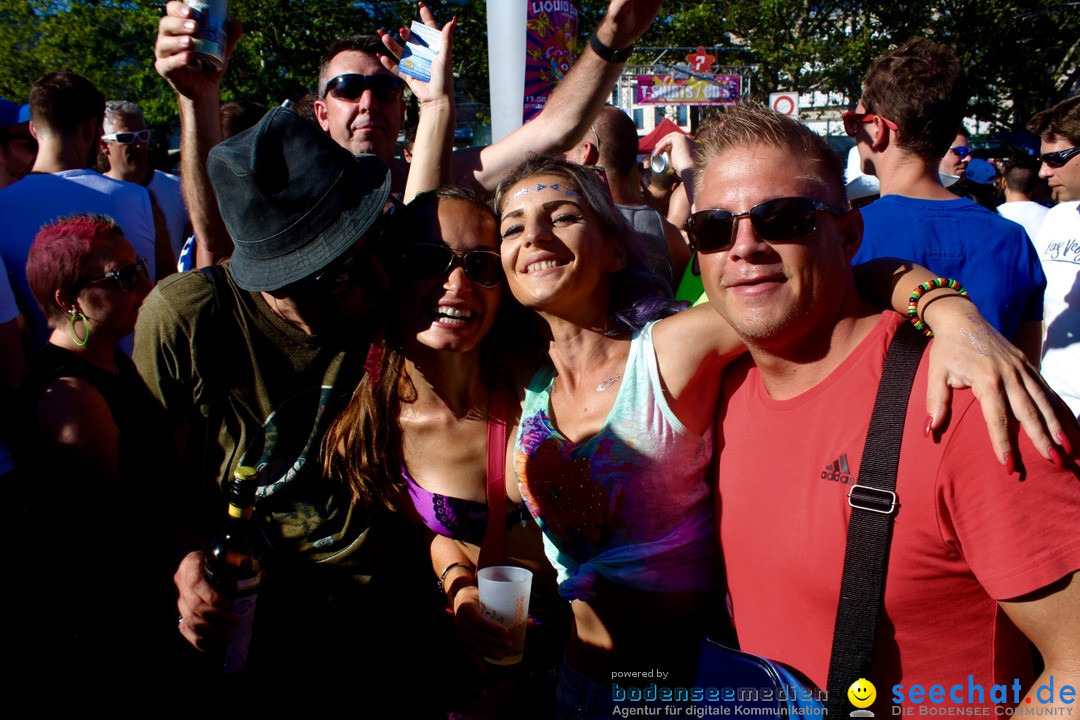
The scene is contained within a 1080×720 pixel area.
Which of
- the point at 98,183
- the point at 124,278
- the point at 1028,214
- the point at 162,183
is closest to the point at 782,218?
the point at 124,278

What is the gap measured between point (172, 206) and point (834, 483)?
5.38 m

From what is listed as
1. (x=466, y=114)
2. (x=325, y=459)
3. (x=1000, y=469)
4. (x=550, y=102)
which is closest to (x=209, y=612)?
(x=325, y=459)

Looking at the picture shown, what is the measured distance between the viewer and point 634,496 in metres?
2.24

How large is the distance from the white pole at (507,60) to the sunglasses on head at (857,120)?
69.8 inches

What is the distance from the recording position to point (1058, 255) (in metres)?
4.20

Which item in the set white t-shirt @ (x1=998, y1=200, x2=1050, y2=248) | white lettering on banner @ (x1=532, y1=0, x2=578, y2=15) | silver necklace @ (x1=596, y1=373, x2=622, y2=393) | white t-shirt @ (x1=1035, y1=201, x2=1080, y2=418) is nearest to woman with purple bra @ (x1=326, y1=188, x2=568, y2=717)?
silver necklace @ (x1=596, y1=373, x2=622, y2=393)

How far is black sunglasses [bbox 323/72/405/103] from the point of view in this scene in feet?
13.0

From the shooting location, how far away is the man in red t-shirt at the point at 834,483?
58.7 inches

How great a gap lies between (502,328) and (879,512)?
1499 millimetres

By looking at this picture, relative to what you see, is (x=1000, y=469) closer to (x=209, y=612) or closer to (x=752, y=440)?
(x=752, y=440)

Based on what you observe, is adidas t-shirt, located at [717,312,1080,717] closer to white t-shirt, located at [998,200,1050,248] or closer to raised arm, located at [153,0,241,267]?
raised arm, located at [153,0,241,267]

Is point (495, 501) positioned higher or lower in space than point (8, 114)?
lower

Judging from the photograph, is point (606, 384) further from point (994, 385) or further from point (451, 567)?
point (994, 385)

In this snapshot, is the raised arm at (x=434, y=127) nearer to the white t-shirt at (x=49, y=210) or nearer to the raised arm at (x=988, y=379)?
the white t-shirt at (x=49, y=210)
